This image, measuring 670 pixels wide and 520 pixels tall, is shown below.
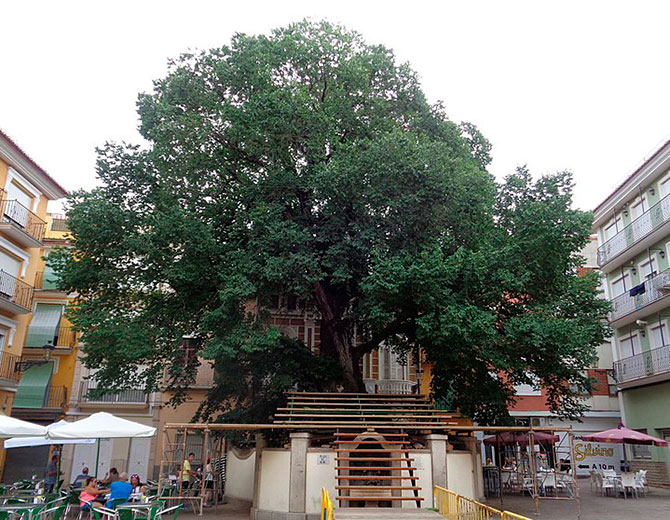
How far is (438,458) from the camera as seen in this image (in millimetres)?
15672

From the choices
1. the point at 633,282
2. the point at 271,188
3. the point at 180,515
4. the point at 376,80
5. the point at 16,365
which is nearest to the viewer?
the point at 180,515

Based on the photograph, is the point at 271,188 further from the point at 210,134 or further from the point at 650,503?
the point at 650,503

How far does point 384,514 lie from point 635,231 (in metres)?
21.9

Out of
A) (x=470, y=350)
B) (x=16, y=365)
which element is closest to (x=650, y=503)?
(x=470, y=350)

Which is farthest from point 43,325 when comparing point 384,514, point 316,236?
point 384,514

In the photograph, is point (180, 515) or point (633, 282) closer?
point (180, 515)

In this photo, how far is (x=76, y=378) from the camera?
3080 cm

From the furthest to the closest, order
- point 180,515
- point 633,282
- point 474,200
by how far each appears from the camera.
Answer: point 633,282, point 474,200, point 180,515

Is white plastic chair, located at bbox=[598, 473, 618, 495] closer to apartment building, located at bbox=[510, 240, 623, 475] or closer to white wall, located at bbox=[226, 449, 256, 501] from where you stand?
apartment building, located at bbox=[510, 240, 623, 475]

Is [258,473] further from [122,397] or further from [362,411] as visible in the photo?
[122,397]

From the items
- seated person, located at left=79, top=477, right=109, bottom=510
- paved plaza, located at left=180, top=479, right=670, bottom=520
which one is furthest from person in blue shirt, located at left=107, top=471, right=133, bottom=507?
paved plaza, located at left=180, top=479, right=670, bottom=520

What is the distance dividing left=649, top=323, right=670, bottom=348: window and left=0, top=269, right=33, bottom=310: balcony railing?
95.2ft

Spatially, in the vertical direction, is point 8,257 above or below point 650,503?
above

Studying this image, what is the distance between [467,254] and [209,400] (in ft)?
37.0
